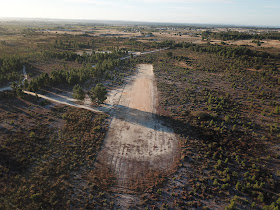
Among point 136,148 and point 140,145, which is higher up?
point 140,145

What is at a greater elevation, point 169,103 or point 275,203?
point 169,103

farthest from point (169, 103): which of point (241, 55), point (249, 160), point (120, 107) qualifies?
point (241, 55)

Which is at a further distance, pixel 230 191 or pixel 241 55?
pixel 241 55

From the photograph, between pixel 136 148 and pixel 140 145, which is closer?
pixel 136 148

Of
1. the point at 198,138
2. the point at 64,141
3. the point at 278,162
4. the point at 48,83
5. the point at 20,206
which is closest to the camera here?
the point at 20,206

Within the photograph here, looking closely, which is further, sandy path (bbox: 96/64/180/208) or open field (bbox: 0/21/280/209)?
sandy path (bbox: 96/64/180/208)

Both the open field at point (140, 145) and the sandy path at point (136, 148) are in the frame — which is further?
the sandy path at point (136, 148)

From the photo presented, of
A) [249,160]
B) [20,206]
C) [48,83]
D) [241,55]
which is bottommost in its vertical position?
[20,206]

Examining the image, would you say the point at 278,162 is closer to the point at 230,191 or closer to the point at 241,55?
the point at 230,191
